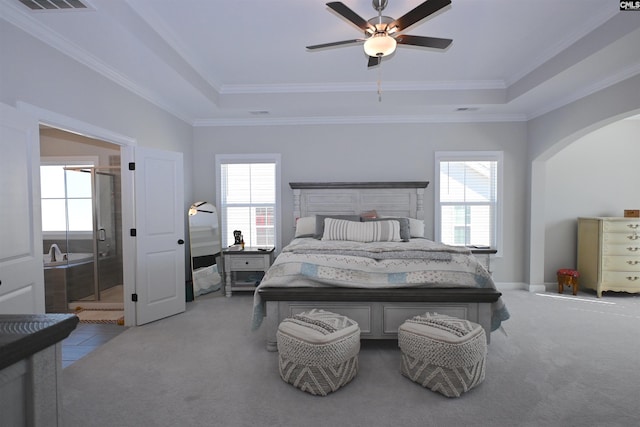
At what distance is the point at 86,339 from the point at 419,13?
4244 millimetres

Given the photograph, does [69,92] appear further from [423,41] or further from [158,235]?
[423,41]

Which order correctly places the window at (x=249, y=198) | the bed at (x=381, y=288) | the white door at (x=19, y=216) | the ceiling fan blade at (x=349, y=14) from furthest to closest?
the window at (x=249, y=198) → the bed at (x=381, y=288) → the ceiling fan blade at (x=349, y=14) → the white door at (x=19, y=216)

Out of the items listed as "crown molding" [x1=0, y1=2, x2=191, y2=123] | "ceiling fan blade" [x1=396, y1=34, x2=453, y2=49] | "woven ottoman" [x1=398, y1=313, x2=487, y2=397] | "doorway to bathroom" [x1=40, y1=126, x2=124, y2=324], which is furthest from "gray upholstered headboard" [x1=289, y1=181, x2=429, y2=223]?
"doorway to bathroom" [x1=40, y1=126, x2=124, y2=324]

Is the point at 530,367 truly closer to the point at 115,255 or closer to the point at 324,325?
the point at 324,325

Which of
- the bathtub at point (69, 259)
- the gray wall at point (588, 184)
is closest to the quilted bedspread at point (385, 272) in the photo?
the gray wall at point (588, 184)

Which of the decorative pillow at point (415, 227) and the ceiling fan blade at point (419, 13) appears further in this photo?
the decorative pillow at point (415, 227)

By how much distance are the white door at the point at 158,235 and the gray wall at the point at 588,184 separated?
5.49m

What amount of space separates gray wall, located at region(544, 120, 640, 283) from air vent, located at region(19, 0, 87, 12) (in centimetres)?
605

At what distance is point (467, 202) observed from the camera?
520 centimetres

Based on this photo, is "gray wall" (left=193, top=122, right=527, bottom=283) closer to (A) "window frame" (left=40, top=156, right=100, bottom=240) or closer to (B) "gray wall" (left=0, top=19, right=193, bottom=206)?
(B) "gray wall" (left=0, top=19, right=193, bottom=206)

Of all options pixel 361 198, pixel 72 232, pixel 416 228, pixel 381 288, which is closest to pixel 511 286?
pixel 416 228

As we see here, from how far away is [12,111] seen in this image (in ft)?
7.13

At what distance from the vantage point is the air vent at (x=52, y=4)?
218 cm

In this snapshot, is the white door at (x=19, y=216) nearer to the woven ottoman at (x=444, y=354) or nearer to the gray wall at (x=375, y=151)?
the woven ottoman at (x=444, y=354)
